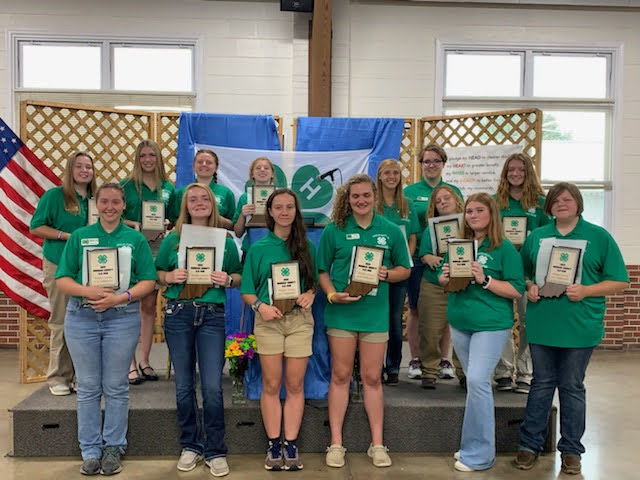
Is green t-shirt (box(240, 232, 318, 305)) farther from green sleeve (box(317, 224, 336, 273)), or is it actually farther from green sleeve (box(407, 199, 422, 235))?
green sleeve (box(407, 199, 422, 235))

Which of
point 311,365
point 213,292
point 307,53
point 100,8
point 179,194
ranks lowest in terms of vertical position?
point 311,365

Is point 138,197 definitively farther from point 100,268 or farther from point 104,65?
point 104,65

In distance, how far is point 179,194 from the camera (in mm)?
4012

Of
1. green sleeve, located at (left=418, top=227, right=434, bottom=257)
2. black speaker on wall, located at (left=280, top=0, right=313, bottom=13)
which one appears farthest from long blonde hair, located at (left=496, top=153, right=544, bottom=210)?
black speaker on wall, located at (left=280, top=0, right=313, bottom=13)

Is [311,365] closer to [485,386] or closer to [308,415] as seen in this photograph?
[308,415]

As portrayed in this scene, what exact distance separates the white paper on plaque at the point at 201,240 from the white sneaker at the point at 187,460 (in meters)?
1.01

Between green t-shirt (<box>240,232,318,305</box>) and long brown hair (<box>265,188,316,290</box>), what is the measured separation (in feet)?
0.15

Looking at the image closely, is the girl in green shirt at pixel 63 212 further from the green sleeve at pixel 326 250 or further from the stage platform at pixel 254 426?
the green sleeve at pixel 326 250

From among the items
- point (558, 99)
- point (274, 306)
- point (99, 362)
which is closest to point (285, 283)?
point (274, 306)

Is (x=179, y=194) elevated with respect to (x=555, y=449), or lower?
elevated

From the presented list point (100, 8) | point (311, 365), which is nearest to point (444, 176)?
point (311, 365)

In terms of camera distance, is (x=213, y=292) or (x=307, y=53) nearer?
(x=213, y=292)

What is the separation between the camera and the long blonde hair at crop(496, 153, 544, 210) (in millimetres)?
3857

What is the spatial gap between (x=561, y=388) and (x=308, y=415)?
1386 mm
